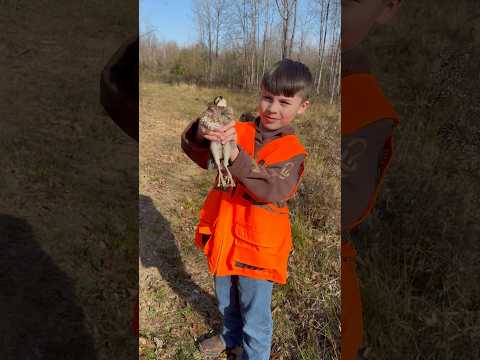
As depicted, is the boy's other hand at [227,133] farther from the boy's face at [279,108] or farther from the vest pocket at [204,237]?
the vest pocket at [204,237]

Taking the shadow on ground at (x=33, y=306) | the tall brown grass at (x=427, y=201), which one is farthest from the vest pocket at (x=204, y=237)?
the shadow on ground at (x=33, y=306)

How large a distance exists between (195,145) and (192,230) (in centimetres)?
29

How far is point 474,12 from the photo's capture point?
7.42 ft

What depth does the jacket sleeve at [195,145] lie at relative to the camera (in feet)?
3.07

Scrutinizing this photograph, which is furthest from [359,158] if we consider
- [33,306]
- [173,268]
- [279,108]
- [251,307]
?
[33,306]

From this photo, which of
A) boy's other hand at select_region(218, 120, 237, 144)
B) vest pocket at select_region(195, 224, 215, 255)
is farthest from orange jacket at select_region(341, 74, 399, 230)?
vest pocket at select_region(195, 224, 215, 255)

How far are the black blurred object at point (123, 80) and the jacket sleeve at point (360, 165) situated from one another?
1.91 feet

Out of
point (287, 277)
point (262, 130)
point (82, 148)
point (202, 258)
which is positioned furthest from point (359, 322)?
point (82, 148)

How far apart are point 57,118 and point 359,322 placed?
112 inches

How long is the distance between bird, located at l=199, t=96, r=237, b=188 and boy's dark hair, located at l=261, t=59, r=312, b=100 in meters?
0.12

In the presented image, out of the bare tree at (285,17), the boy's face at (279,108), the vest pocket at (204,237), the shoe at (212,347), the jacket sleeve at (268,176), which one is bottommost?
the shoe at (212,347)

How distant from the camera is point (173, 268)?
3.90ft

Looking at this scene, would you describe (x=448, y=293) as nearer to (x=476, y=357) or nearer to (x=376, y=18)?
(x=476, y=357)

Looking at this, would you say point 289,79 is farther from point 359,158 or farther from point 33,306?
point 33,306
